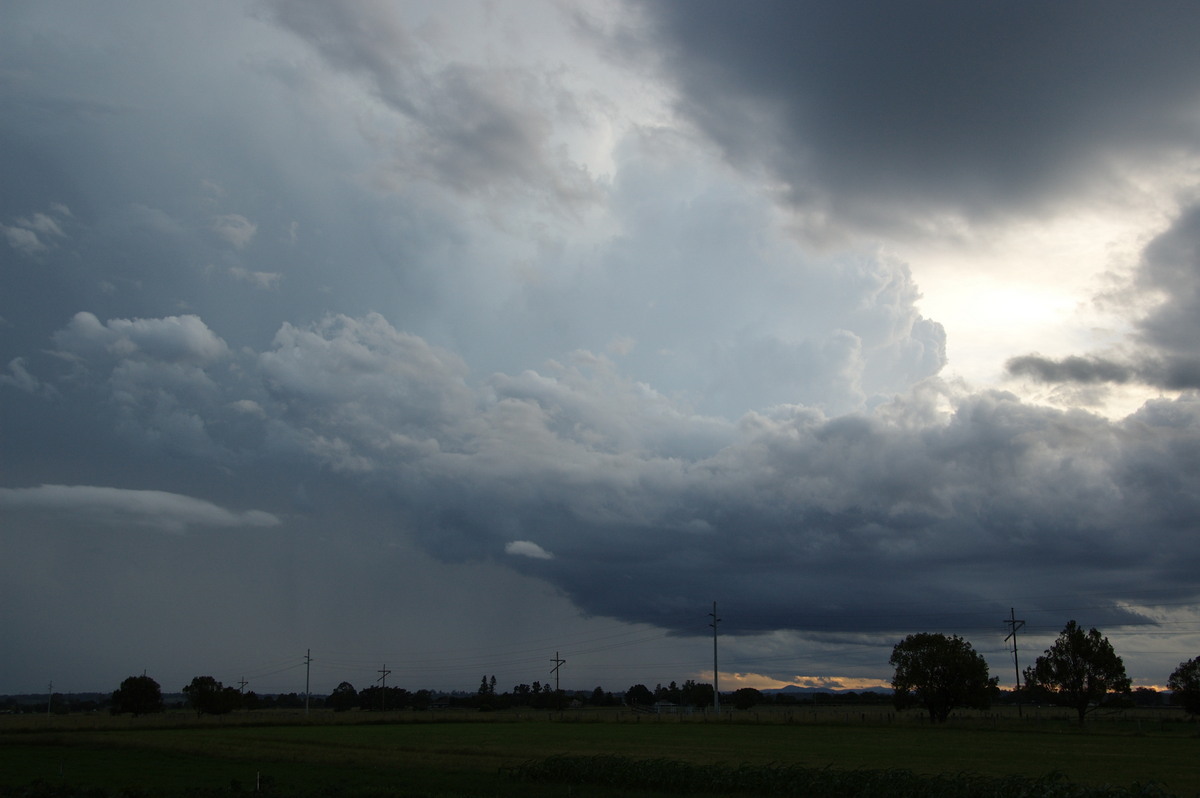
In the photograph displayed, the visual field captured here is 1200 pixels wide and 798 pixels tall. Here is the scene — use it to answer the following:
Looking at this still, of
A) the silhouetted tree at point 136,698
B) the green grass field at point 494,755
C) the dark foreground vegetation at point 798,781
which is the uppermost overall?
the dark foreground vegetation at point 798,781

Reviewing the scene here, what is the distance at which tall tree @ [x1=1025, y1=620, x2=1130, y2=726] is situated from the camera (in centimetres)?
11594

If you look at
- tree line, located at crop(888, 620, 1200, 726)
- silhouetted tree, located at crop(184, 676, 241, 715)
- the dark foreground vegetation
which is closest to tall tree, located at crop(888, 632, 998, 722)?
tree line, located at crop(888, 620, 1200, 726)

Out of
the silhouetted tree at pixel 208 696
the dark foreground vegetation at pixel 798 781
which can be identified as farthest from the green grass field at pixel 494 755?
the silhouetted tree at pixel 208 696

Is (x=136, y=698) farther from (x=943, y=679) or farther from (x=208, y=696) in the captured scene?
(x=943, y=679)

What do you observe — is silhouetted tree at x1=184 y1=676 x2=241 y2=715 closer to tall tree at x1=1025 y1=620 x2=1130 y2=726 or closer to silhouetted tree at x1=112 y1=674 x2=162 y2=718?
silhouetted tree at x1=112 y1=674 x2=162 y2=718

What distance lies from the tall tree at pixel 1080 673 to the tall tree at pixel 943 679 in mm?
7682

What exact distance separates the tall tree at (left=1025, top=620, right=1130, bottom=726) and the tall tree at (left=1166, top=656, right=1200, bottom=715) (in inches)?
247

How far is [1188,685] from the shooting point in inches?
4451

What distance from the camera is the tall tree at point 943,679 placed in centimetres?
11545

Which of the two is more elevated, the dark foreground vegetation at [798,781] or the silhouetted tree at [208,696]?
the dark foreground vegetation at [798,781]

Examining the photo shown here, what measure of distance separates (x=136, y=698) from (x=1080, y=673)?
485ft

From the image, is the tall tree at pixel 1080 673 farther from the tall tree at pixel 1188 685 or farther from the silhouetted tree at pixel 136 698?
the silhouetted tree at pixel 136 698

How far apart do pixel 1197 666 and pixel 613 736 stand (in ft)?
276

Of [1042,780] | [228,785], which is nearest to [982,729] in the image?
[1042,780]
